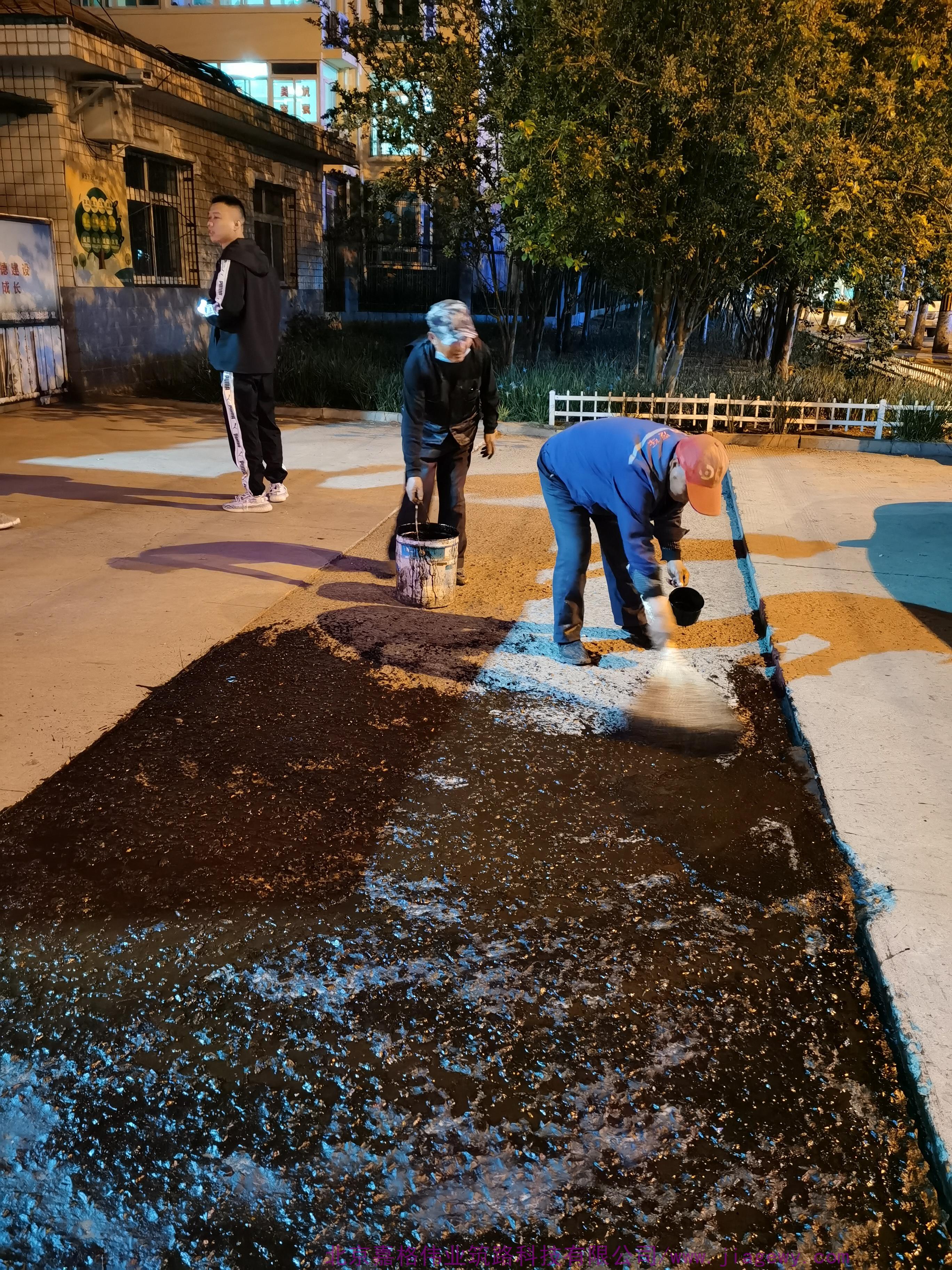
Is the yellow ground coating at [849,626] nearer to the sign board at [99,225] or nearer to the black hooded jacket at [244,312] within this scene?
the black hooded jacket at [244,312]

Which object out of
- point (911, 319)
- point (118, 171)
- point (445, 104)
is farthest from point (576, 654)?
point (911, 319)

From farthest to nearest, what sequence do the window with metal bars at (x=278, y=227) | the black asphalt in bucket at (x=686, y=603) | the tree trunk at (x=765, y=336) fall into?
the tree trunk at (x=765, y=336)
the window with metal bars at (x=278, y=227)
the black asphalt in bucket at (x=686, y=603)

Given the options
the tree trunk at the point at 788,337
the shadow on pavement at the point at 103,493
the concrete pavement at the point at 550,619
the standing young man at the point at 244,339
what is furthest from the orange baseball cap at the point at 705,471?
the tree trunk at the point at 788,337

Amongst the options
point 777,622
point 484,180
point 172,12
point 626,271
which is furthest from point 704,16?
point 172,12

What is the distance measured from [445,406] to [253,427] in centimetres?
248

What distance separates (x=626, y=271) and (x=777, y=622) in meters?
11.0

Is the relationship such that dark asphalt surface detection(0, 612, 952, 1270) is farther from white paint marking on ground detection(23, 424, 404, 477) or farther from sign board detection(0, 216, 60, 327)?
sign board detection(0, 216, 60, 327)

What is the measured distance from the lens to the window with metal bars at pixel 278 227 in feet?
65.2

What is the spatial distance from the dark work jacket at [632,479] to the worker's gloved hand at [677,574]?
5cm

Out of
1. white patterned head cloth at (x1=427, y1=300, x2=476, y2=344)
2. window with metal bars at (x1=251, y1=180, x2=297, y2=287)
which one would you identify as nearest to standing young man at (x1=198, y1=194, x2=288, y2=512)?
white patterned head cloth at (x1=427, y1=300, x2=476, y2=344)

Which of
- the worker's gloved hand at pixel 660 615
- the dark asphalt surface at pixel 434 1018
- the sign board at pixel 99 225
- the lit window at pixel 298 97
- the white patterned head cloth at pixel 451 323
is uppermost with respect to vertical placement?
the lit window at pixel 298 97

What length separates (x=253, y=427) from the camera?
7.64 m

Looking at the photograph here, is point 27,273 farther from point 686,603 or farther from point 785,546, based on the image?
point 686,603

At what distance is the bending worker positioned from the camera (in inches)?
161
